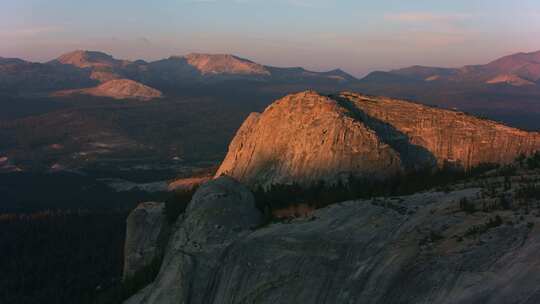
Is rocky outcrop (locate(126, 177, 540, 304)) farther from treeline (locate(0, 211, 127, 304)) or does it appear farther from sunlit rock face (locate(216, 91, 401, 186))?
treeline (locate(0, 211, 127, 304))

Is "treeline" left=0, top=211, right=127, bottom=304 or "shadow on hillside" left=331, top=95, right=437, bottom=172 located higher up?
"shadow on hillside" left=331, top=95, right=437, bottom=172

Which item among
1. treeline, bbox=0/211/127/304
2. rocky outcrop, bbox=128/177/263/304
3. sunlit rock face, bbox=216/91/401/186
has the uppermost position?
sunlit rock face, bbox=216/91/401/186

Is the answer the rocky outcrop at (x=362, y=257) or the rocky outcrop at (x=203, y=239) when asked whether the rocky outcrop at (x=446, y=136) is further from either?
the rocky outcrop at (x=362, y=257)

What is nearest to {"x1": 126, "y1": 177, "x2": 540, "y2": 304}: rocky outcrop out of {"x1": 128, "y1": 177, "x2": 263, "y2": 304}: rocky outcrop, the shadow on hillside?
{"x1": 128, "y1": 177, "x2": 263, "y2": 304}: rocky outcrop

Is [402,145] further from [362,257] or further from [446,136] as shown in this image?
[362,257]

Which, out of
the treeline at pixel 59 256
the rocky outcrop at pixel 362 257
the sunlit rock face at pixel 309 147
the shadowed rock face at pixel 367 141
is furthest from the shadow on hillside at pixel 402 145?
the treeline at pixel 59 256
